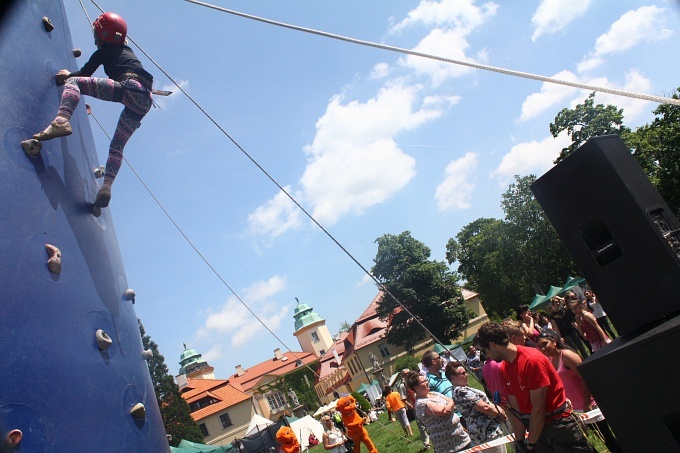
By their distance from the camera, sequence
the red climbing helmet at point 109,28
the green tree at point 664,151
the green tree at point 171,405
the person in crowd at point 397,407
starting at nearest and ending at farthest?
the red climbing helmet at point 109,28 → the person in crowd at point 397,407 → the green tree at point 664,151 → the green tree at point 171,405

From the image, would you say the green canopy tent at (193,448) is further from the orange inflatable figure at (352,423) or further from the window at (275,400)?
the window at (275,400)

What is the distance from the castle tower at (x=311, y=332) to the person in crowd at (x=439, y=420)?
8378 centimetres

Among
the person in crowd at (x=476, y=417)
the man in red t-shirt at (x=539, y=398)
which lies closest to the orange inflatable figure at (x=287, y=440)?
the person in crowd at (x=476, y=417)

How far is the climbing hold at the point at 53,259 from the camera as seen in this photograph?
2416 millimetres

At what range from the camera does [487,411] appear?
5.28 meters

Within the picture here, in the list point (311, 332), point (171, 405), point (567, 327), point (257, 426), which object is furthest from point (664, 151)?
point (311, 332)

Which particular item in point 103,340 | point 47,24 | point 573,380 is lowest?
point 573,380

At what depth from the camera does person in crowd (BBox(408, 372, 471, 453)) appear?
221 inches

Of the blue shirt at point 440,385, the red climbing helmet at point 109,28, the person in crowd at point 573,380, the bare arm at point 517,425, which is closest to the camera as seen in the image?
the red climbing helmet at point 109,28

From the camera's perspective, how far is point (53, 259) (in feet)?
7.98

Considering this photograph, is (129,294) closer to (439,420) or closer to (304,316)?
(439,420)

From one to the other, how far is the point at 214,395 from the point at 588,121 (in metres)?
48.4

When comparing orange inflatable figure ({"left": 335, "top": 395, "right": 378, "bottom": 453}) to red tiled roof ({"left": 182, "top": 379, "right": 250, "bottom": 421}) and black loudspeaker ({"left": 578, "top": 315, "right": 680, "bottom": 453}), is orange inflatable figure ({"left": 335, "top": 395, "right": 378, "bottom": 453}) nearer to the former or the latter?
black loudspeaker ({"left": 578, "top": 315, "right": 680, "bottom": 453})

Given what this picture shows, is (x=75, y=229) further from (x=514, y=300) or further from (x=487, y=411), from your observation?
(x=514, y=300)
